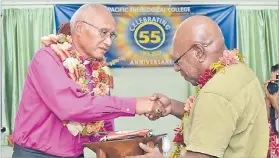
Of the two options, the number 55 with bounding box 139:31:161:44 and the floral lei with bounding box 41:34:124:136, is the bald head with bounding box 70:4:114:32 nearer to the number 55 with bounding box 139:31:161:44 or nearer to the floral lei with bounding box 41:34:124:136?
the floral lei with bounding box 41:34:124:136

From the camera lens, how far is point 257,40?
18.5 ft

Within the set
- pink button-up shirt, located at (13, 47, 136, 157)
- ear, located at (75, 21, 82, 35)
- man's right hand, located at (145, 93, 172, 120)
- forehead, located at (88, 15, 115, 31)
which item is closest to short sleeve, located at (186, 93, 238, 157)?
pink button-up shirt, located at (13, 47, 136, 157)

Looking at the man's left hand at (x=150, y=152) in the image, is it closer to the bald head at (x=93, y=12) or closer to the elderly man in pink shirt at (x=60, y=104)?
the elderly man in pink shirt at (x=60, y=104)

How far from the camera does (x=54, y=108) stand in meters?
1.95

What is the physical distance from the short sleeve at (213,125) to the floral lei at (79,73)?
29.1 inches

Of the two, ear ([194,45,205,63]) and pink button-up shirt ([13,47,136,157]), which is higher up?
ear ([194,45,205,63])

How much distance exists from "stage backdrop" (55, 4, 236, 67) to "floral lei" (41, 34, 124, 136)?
2931mm

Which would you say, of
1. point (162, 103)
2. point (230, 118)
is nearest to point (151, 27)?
point (162, 103)

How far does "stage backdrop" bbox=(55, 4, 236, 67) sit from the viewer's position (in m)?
5.29

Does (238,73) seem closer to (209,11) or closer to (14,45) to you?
(209,11)

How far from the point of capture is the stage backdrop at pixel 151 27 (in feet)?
17.4

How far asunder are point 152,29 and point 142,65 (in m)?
0.48

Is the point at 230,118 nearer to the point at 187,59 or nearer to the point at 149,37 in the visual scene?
the point at 187,59

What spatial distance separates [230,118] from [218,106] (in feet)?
0.21
